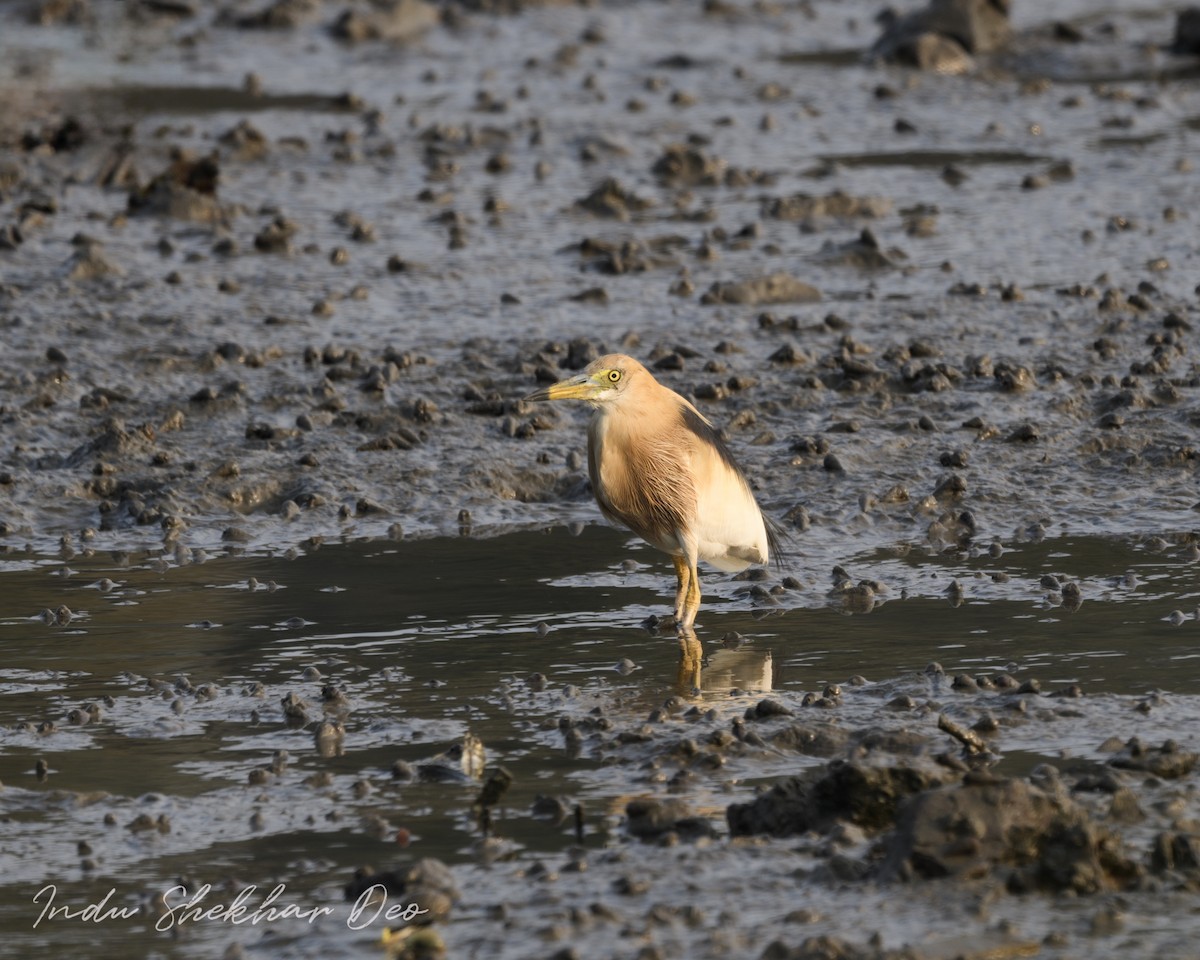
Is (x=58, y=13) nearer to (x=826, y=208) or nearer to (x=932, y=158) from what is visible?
(x=932, y=158)

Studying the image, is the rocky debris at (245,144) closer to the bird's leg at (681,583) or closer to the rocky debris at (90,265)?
the rocky debris at (90,265)

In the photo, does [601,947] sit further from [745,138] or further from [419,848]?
[745,138]

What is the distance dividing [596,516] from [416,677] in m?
2.15

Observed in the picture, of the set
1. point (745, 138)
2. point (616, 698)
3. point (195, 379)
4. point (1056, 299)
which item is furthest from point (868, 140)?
point (616, 698)

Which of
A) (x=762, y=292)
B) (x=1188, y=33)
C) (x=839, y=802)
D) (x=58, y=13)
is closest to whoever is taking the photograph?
(x=839, y=802)

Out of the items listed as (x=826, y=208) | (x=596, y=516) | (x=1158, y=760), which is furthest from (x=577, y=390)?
(x=826, y=208)

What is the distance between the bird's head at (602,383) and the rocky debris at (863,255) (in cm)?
536

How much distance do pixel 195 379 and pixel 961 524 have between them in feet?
14.5

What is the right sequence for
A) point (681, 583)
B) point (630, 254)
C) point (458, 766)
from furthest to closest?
point (630, 254) → point (681, 583) → point (458, 766)

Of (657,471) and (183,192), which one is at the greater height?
(183,192)

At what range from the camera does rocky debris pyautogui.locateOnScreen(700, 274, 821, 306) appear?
1205 cm

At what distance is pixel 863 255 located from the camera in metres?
12.9

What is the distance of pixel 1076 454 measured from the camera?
9547 mm

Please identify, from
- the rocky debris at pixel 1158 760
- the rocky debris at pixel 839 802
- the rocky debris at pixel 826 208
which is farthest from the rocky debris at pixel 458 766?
the rocky debris at pixel 826 208
